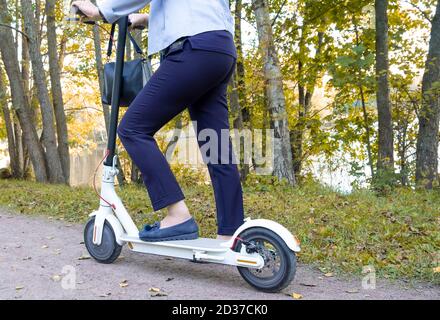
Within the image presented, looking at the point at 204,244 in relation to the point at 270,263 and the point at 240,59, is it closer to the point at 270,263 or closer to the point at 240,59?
the point at 270,263

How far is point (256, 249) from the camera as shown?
2.68 m

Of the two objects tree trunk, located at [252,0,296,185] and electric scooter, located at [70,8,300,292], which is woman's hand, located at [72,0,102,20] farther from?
tree trunk, located at [252,0,296,185]

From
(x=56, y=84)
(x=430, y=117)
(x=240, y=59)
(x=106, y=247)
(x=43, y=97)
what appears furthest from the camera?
(x=240, y=59)

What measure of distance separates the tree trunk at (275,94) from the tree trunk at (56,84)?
20.2 feet

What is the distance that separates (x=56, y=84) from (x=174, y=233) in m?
9.96

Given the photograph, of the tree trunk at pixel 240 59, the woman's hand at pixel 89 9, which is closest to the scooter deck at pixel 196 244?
the woman's hand at pixel 89 9

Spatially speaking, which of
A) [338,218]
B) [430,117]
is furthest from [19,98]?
[338,218]

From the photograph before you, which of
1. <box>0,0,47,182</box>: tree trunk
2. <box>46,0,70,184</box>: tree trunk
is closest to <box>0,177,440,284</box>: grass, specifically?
<box>0,0,47,182</box>: tree trunk

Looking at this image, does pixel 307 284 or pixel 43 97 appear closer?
pixel 307 284

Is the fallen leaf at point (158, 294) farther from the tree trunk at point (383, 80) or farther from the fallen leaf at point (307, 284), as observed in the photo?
the tree trunk at point (383, 80)

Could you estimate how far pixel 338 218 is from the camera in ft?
14.2

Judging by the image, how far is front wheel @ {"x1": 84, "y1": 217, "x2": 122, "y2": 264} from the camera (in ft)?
10.5

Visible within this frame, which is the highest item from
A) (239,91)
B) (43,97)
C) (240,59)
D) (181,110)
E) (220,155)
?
(240,59)
